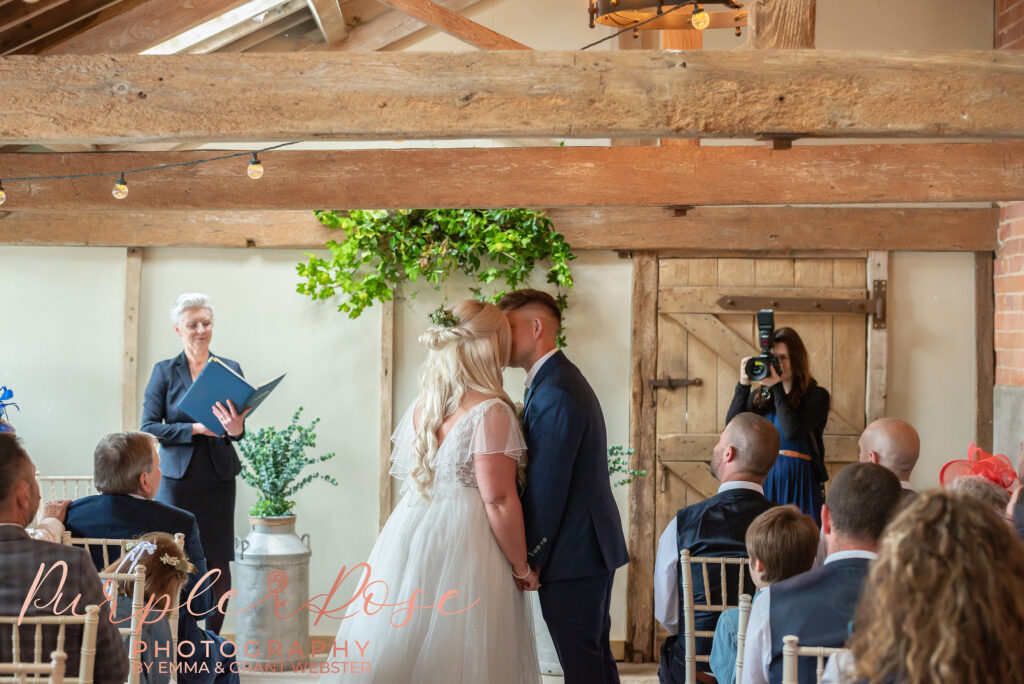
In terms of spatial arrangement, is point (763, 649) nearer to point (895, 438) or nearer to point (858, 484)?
point (858, 484)

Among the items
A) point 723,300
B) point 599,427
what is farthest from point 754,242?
point 599,427

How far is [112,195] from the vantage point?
12.3ft

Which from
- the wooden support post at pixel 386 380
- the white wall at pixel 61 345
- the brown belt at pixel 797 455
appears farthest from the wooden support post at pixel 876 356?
the white wall at pixel 61 345

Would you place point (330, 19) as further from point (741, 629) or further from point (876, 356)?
point (741, 629)

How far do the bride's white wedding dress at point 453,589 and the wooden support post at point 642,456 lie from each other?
2350 millimetres

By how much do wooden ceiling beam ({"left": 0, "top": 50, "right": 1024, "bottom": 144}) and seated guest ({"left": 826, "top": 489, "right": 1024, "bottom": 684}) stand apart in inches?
58.0

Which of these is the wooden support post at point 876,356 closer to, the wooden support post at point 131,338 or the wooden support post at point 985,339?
the wooden support post at point 985,339

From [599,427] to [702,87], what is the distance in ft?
3.22

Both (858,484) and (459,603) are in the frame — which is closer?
(858,484)

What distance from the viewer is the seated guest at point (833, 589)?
1790 millimetres

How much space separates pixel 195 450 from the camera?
13.0ft

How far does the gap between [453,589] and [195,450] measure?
1.81 meters

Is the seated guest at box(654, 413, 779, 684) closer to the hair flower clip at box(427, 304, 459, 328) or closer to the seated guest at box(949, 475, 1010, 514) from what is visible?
the seated guest at box(949, 475, 1010, 514)

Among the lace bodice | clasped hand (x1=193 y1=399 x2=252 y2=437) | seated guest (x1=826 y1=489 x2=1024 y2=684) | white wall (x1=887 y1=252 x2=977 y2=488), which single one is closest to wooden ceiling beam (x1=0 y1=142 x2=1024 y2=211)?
clasped hand (x1=193 y1=399 x2=252 y2=437)
